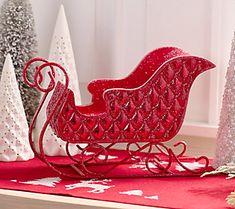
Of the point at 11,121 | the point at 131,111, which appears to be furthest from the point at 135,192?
the point at 11,121

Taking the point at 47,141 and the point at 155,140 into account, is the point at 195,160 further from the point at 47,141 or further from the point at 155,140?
the point at 47,141

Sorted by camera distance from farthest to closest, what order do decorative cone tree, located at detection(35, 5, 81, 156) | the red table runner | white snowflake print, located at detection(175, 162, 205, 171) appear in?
decorative cone tree, located at detection(35, 5, 81, 156) → white snowflake print, located at detection(175, 162, 205, 171) → the red table runner

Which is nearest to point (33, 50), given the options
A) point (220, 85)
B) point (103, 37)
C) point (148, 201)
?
point (103, 37)

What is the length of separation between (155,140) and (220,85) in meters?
0.32

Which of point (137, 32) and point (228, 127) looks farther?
point (137, 32)

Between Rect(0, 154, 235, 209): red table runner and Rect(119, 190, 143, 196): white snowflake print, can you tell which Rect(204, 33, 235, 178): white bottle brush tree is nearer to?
Rect(0, 154, 235, 209): red table runner

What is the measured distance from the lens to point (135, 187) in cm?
126


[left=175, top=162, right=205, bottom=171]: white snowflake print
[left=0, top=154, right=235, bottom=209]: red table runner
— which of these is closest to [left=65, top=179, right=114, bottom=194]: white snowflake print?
[left=0, top=154, right=235, bottom=209]: red table runner

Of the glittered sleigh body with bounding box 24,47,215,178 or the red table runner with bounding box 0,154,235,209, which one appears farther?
the glittered sleigh body with bounding box 24,47,215,178

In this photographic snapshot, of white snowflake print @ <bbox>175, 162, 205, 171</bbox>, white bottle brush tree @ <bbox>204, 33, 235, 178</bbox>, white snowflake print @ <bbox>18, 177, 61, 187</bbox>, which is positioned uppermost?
white bottle brush tree @ <bbox>204, 33, 235, 178</bbox>

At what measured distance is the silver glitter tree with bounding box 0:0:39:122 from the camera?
1619 mm

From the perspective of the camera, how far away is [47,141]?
1.55 metres

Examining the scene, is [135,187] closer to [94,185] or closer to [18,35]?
[94,185]

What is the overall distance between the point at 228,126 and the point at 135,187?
0.24 meters
